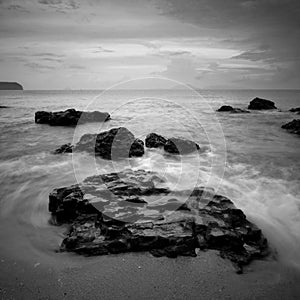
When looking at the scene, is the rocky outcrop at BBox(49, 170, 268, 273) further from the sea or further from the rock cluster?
the rock cluster

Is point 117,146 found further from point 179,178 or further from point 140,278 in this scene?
point 140,278

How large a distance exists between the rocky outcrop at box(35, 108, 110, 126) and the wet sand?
15.3 meters

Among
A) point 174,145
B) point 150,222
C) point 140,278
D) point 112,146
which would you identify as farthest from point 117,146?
point 140,278

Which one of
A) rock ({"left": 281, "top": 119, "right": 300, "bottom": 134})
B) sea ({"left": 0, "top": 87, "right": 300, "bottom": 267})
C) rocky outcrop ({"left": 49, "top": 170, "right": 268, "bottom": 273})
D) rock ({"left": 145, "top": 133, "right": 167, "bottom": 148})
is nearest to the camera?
rocky outcrop ({"left": 49, "top": 170, "right": 268, "bottom": 273})

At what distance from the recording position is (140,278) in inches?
138

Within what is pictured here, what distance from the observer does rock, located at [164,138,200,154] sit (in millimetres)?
10250

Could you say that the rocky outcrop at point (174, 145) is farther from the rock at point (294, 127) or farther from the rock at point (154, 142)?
the rock at point (294, 127)

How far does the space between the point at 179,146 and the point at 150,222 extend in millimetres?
6473

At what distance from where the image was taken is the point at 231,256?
3.87m

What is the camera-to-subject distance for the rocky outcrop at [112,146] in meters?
9.50

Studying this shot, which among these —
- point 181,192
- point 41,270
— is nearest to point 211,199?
point 181,192

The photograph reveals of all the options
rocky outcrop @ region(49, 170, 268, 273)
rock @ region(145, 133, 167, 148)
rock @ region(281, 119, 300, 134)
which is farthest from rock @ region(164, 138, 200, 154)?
rock @ region(281, 119, 300, 134)

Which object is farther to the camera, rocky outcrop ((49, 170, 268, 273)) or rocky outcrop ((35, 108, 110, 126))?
rocky outcrop ((35, 108, 110, 126))

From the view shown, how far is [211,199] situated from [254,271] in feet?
5.43
